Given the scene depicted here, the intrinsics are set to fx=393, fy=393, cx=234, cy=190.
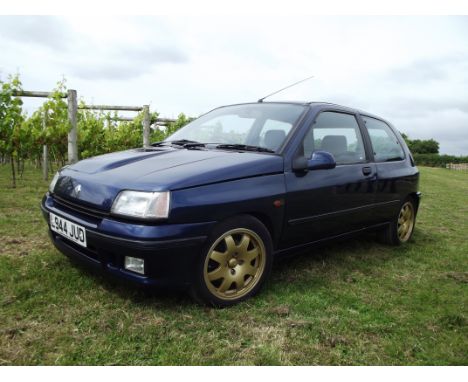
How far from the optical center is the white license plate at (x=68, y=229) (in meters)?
2.64

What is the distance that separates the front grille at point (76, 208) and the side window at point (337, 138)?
165 centimetres

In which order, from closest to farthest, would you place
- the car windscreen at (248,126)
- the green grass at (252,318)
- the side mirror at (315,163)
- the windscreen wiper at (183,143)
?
the green grass at (252,318) → the side mirror at (315,163) → the car windscreen at (248,126) → the windscreen wiper at (183,143)

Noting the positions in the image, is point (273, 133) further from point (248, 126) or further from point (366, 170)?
point (366, 170)

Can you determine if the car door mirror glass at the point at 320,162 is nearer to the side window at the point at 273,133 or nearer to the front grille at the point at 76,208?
the side window at the point at 273,133

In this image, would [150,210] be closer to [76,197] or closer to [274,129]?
[76,197]

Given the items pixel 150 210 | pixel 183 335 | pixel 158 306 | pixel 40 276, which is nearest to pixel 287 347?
pixel 183 335

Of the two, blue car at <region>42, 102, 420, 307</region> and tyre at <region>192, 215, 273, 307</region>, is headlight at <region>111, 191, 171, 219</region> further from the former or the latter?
tyre at <region>192, 215, 273, 307</region>

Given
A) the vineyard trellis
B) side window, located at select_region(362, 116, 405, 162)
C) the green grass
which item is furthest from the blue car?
the vineyard trellis

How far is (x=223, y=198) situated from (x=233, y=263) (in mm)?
491

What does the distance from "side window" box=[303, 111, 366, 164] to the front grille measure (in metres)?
1.65

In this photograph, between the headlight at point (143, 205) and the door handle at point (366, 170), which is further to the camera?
the door handle at point (366, 170)

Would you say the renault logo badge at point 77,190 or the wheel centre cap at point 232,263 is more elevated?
the renault logo badge at point 77,190

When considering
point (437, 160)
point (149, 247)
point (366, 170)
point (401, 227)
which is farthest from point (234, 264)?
point (437, 160)

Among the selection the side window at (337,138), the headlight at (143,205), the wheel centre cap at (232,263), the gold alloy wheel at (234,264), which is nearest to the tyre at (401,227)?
the side window at (337,138)
